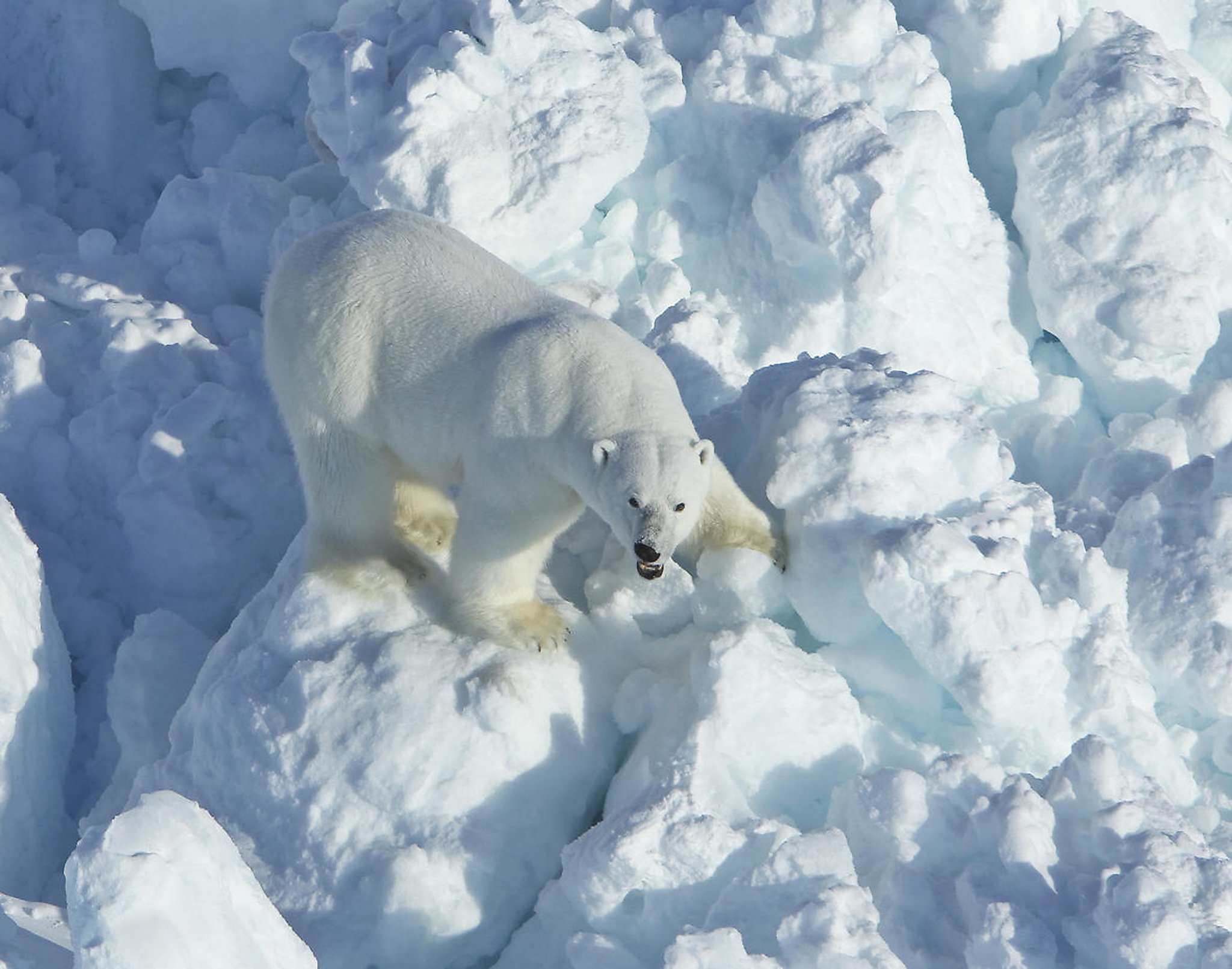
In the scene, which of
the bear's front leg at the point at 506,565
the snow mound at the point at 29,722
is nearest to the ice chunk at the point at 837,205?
the bear's front leg at the point at 506,565

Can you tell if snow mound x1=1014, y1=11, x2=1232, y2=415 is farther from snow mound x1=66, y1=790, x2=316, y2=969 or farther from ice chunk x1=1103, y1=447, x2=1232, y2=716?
snow mound x1=66, y1=790, x2=316, y2=969

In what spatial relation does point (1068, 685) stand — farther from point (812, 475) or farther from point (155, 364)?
point (155, 364)

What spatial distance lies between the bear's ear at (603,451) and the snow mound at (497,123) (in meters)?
2.09

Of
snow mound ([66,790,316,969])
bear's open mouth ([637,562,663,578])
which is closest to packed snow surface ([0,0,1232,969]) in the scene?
snow mound ([66,790,316,969])

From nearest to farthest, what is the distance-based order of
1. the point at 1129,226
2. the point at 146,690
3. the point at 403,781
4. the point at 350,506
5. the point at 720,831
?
1. the point at 720,831
2. the point at 403,781
3. the point at 350,506
4. the point at 146,690
5. the point at 1129,226

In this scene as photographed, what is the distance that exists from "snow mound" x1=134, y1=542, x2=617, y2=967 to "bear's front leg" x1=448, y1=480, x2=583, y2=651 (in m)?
0.07

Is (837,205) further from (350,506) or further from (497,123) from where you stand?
(350,506)

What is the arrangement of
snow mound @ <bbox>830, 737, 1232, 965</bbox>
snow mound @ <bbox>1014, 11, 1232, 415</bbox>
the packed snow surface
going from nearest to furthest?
snow mound @ <bbox>830, 737, 1232, 965</bbox> < the packed snow surface < snow mound @ <bbox>1014, 11, 1232, 415</bbox>

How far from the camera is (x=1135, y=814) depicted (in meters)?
3.53

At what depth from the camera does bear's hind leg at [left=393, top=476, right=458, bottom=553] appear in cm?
494

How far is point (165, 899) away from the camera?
2953 millimetres

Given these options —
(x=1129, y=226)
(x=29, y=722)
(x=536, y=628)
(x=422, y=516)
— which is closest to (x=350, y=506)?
(x=422, y=516)

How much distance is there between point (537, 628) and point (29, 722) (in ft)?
5.70

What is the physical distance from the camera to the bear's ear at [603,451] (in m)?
3.96
